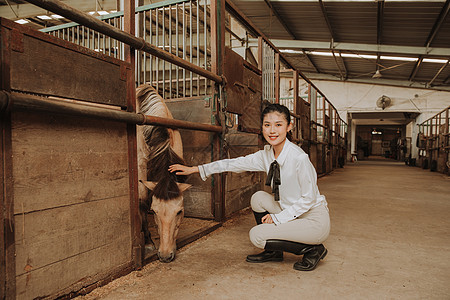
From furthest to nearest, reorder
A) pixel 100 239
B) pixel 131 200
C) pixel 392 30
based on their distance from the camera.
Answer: pixel 392 30 < pixel 131 200 < pixel 100 239

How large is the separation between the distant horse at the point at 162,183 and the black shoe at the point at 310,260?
795mm

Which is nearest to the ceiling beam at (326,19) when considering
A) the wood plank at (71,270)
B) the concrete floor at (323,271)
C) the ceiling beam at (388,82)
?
the ceiling beam at (388,82)

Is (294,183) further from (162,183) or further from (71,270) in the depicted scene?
(71,270)

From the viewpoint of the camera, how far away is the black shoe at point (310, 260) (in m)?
1.79

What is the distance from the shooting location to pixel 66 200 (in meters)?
1.38

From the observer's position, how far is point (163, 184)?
1899 mm

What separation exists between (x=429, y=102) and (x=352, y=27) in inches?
323

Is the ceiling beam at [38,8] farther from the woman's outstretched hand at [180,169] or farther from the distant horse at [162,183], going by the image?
the woman's outstretched hand at [180,169]

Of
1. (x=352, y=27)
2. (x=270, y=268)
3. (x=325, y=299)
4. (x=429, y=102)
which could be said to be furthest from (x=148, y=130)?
(x=429, y=102)

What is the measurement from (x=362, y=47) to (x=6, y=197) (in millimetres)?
11203

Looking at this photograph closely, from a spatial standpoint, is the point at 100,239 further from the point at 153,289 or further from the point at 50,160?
the point at 50,160

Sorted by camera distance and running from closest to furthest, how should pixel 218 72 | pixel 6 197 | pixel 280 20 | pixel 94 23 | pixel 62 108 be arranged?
pixel 6 197 < pixel 62 108 < pixel 94 23 < pixel 218 72 < pixel 280 20

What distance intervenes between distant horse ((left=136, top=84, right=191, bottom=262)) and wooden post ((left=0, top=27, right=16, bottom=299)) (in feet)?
2.70

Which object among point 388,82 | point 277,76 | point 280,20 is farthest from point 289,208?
point 388,82
